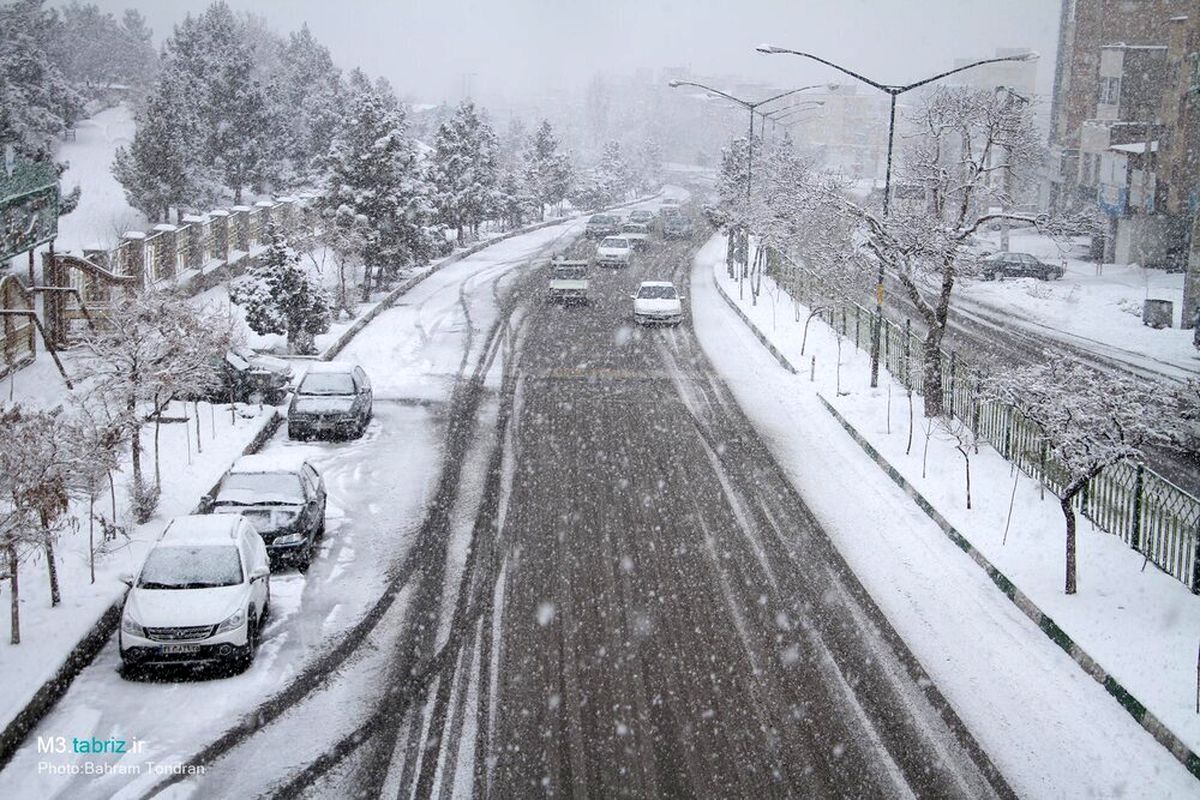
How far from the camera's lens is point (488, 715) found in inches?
439

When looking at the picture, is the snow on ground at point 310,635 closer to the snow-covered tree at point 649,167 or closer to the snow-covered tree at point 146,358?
the snow-covered tree at point 146,358

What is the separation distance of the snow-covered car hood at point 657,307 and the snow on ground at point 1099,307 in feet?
30.8

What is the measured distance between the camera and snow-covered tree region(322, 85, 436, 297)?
1566 inches

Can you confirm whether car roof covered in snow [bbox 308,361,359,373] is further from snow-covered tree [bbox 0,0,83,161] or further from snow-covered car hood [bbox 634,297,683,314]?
snow-covered tree [bbox 0,0,83,161]

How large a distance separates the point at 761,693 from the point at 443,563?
5.61 metres

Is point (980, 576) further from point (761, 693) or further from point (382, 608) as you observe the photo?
point (382, 608)

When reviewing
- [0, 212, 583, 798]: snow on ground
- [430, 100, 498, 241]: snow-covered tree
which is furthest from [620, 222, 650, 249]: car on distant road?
[0, 212, 583, 798]: snow on ground

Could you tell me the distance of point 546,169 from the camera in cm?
8188

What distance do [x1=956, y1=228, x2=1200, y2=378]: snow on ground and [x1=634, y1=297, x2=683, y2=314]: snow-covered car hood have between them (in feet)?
30.8

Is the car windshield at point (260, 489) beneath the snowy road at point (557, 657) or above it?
above

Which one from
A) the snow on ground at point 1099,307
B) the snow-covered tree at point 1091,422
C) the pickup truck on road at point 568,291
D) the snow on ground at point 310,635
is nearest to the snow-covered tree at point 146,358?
the snow on ground at point 310,635

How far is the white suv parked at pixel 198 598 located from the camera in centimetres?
1191

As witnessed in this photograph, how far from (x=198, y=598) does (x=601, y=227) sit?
5774 cm

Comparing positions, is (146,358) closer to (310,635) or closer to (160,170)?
(310,635)
